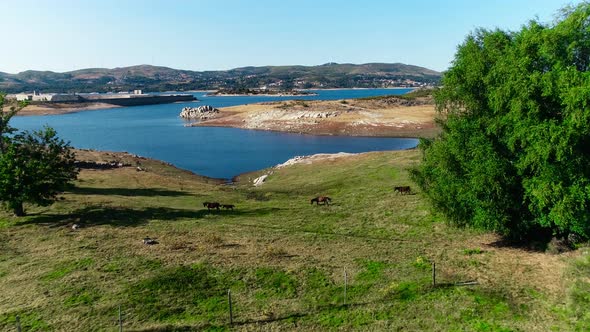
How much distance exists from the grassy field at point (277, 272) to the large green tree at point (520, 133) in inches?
128

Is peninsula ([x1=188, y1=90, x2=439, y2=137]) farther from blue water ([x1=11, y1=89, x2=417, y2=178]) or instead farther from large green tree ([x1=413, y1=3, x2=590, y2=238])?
large green tree ([x1=413, y1=3, x2=590, y2=238])

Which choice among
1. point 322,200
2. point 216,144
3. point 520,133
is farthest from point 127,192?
point 216,144

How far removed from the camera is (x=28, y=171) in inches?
1743

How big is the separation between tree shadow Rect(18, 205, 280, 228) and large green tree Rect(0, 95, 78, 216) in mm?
2547

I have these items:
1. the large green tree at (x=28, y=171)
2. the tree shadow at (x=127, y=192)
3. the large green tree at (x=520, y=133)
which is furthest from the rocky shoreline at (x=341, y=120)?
the large green tree at (x=28, y=171)

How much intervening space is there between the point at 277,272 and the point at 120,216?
24611 millimetres

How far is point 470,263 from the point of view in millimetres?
29375

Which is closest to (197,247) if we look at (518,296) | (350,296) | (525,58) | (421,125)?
(350,296)

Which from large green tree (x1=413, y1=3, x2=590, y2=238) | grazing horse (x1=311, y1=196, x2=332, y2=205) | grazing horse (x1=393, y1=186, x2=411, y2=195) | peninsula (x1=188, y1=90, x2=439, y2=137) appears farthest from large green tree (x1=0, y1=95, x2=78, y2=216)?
peninsula (x1=188, y1=90, x2=439, y2=137)

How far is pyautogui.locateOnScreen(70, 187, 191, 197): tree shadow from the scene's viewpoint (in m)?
57.8

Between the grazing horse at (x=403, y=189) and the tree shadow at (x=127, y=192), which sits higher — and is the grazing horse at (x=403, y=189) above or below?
above

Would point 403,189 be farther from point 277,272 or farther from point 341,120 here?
point 341,120

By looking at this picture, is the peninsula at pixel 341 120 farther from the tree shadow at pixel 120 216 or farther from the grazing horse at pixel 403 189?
the tree shadow at pixel 120 216

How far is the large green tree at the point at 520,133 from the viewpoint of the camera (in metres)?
26.6
